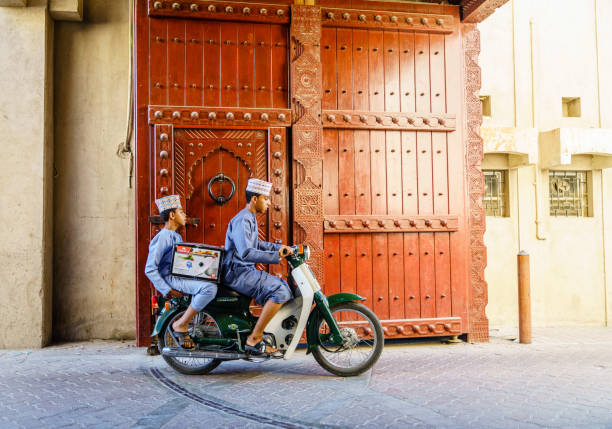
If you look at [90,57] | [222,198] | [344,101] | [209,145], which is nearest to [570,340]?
[344,101]

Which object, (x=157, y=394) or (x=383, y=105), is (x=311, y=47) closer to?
(x=383, y=105)

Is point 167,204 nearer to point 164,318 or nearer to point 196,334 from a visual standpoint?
point 164,318

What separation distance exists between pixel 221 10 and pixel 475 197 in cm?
403

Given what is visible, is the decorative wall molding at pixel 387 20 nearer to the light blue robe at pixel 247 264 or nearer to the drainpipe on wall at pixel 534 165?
the drainpipe on wall at pixel 534 165

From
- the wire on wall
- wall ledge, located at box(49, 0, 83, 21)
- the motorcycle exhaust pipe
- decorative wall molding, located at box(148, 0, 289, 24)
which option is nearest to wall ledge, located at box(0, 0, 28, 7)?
wall ledge, located at box(49, 0, 83, 21)

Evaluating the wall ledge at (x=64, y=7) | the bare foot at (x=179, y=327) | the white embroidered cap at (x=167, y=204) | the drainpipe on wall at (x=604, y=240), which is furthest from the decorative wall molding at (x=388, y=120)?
the wall ledge at (x=64, y=7)

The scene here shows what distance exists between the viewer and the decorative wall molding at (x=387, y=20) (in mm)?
6703

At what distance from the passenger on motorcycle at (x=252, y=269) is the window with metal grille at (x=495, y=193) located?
4.26 metres

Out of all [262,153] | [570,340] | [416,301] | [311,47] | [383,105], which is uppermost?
[311,47]

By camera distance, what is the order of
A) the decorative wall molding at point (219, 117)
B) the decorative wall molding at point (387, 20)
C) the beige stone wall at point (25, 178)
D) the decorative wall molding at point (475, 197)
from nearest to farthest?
the decorative wall molding at point (219, 117)
the beige stone wall at point (25, 178)
the decorative wall molding at point (387, 20)
the decorative wall molding at point (475, 197)

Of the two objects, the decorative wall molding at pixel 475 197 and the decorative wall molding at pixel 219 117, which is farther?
the decorative wall molding at pixel 475 197

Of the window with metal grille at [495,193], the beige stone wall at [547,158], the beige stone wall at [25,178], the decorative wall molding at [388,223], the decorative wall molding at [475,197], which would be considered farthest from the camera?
the window with metal grille at [495,193]

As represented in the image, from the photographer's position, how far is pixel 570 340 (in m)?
6.88

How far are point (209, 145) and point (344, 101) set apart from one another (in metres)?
1.81
